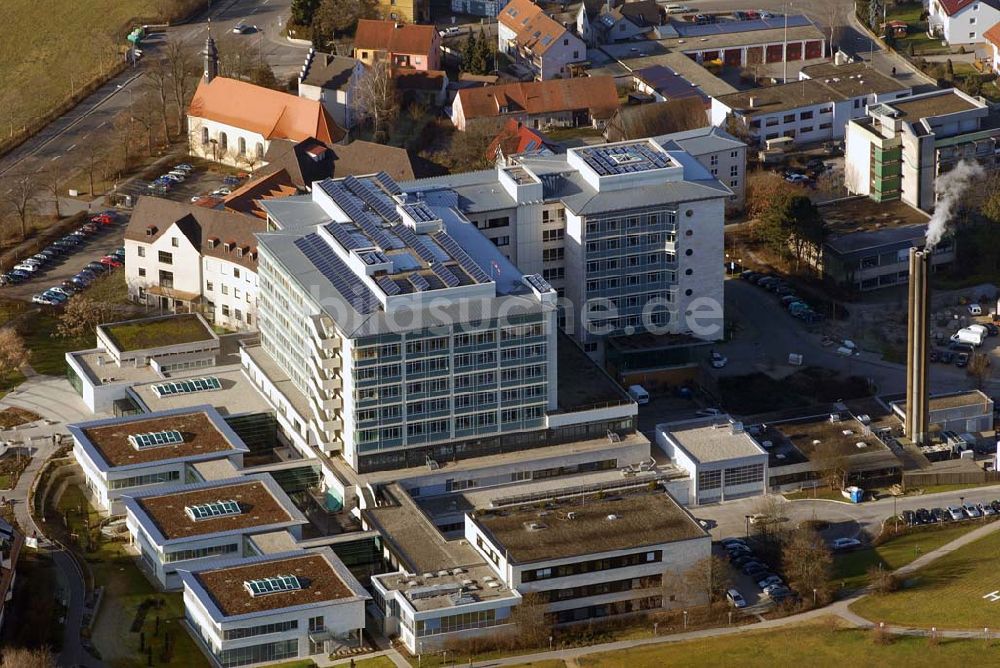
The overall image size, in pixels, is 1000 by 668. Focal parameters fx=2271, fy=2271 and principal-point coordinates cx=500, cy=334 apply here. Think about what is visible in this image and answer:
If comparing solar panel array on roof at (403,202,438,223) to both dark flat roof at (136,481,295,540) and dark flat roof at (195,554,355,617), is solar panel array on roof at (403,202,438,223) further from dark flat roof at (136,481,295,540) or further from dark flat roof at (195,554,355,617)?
dark flat roof at (195,554,355,617)

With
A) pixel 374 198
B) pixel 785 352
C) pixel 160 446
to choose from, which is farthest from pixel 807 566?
pixel 160 446

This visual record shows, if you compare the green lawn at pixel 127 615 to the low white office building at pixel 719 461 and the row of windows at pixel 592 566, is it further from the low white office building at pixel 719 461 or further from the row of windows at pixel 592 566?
the low white office building at pixel 719 461

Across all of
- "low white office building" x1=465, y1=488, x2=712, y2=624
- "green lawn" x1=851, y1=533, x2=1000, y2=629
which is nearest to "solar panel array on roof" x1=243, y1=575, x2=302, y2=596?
"low white office building" x1=465, y1=488, x2=712, y2=624

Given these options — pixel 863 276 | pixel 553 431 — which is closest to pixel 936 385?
pixel 863 276

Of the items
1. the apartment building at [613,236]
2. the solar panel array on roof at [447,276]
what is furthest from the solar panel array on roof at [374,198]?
the solar panel array on roof at [447,276]

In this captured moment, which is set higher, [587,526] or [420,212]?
[420,212]

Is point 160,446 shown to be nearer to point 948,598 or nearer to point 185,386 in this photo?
point 185,386

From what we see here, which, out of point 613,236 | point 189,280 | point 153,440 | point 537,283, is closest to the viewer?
point 537,283
